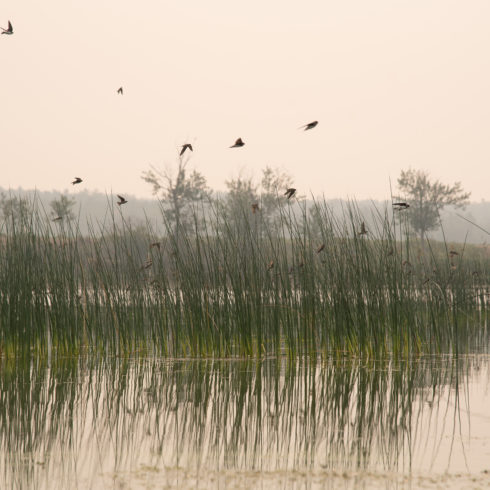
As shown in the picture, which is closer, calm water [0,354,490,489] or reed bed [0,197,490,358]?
calm water [0,354,490,489]

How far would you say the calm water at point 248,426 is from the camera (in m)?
2.88

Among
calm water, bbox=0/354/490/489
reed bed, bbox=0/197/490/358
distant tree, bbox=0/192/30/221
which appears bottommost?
calm water, bbox=0/354/490/489

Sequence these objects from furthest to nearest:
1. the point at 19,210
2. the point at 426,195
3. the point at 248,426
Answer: the point at 426,195
the point at 19,210
the point at 248,426

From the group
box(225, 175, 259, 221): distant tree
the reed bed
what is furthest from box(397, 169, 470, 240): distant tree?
the reed bed

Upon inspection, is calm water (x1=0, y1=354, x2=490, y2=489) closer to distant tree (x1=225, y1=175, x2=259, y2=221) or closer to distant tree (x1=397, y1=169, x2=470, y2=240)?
distant tree (x1=225, y1=175, x2=259, y2=221)

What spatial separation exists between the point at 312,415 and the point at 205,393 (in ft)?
3.08

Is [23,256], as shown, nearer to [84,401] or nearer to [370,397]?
[84,401]

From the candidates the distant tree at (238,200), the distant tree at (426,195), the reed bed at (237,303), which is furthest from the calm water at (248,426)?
the distant tree at (426,195)

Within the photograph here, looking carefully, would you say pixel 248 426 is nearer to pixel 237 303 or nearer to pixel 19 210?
pixel 237 303

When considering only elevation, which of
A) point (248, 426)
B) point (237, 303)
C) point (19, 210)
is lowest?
point (248, 426)

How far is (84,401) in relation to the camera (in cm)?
448

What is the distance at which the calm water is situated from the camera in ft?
9.44

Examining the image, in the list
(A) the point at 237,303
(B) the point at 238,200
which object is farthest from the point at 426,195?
(A) the point at 237,303

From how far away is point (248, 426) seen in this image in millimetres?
3705
